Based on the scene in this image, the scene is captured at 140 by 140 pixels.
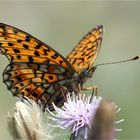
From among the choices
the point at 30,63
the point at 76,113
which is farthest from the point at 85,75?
the point at 76,113

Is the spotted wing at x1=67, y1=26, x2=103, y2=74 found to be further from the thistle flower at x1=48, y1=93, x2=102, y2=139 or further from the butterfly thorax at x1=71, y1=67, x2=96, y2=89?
the thistle flower at x1=48, y1=93, x2=102, y2=139

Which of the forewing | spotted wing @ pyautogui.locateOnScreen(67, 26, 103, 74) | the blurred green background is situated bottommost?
the blurred green background

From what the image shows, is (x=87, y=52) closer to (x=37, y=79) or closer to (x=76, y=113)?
(x=37, y=79)

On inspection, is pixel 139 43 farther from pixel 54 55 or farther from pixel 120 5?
pixel 54 55

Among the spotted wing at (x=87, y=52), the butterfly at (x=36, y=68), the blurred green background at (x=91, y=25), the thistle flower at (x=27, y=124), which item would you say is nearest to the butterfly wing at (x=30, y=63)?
the butterfly at (x=36, y=68)

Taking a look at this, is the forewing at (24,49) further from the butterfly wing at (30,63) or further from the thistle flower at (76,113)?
the thistle flower at (76,113)

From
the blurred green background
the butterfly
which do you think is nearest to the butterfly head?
the butterfly
